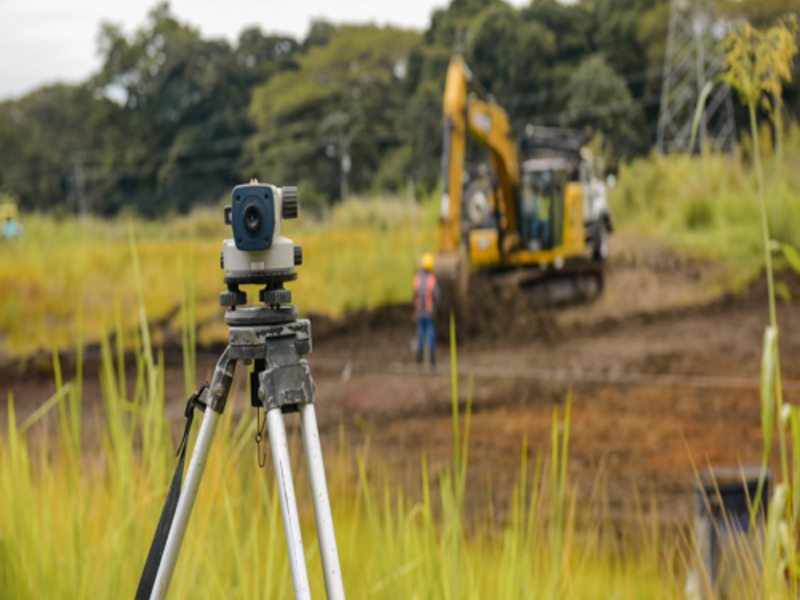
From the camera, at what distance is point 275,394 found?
112 centimetres

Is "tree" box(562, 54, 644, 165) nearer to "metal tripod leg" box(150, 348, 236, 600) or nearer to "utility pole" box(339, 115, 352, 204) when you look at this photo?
"utility pole" box(339, 115, 352, 204)

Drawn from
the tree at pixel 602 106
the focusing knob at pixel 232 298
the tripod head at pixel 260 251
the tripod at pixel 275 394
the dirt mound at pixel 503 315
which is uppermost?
the tree at pixel 602 106

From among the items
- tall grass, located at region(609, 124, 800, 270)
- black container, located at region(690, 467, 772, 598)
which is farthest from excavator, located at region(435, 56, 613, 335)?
black container, located at region(690, 467, 772, 598)

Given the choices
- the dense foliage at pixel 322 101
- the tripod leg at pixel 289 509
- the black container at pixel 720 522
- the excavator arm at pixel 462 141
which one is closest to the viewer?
the tripod leg at pixel 289 509

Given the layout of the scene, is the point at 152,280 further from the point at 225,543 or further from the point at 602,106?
the point at 602,106

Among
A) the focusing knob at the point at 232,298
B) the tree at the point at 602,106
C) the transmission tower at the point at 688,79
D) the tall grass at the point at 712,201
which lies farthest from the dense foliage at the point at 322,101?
the focusing knob at the point at 232,298

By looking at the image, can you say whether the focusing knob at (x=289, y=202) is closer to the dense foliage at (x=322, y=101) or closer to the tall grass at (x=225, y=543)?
the tall grass at (x=225, y=543)

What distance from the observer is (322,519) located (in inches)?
42.0

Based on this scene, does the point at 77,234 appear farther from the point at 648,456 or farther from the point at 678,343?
the point at 648,456

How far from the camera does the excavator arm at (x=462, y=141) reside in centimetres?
817

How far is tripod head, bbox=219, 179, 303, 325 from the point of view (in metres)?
1.11

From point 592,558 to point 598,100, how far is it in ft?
80.5

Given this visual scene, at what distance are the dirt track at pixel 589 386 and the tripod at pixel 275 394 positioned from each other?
1.02 meters

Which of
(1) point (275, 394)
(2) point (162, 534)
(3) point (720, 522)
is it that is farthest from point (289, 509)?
(3) point (720, 522)
